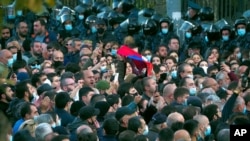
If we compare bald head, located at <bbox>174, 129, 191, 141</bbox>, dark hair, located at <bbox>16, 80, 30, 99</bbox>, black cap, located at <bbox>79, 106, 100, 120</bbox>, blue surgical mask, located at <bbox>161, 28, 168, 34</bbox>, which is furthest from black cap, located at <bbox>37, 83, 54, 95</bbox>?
blue surgical mask, located at <bbox>161, 28, 168, 34</bbox>

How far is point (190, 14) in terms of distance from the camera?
22469 mm

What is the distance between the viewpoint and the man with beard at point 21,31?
1966cm

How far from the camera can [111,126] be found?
9547 millimetres

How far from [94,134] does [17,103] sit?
110 inches

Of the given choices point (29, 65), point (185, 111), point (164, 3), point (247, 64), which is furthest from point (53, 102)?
point (164, 3)

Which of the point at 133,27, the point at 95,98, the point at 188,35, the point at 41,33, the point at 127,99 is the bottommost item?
the point at 188,35

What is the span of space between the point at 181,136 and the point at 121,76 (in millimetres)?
6956

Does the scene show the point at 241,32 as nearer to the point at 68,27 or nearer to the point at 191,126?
the point at 68,27

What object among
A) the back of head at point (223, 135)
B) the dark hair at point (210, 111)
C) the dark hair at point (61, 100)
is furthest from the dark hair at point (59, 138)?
the dark hair at point (210, 111)

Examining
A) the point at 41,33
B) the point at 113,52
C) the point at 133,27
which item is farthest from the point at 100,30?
the point at 113,52

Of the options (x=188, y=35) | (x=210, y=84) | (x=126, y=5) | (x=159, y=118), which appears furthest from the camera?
(x=126, y=5)

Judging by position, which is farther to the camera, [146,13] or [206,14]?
[146,13]

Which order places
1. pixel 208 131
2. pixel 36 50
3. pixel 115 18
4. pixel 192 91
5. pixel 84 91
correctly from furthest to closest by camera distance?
1. pixel 115 18
2. pixel 36 50
3. pixel 192 91
4. pixel 84 91
5. pixel 208 131

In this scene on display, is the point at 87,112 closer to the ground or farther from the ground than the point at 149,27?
farther from the ground
